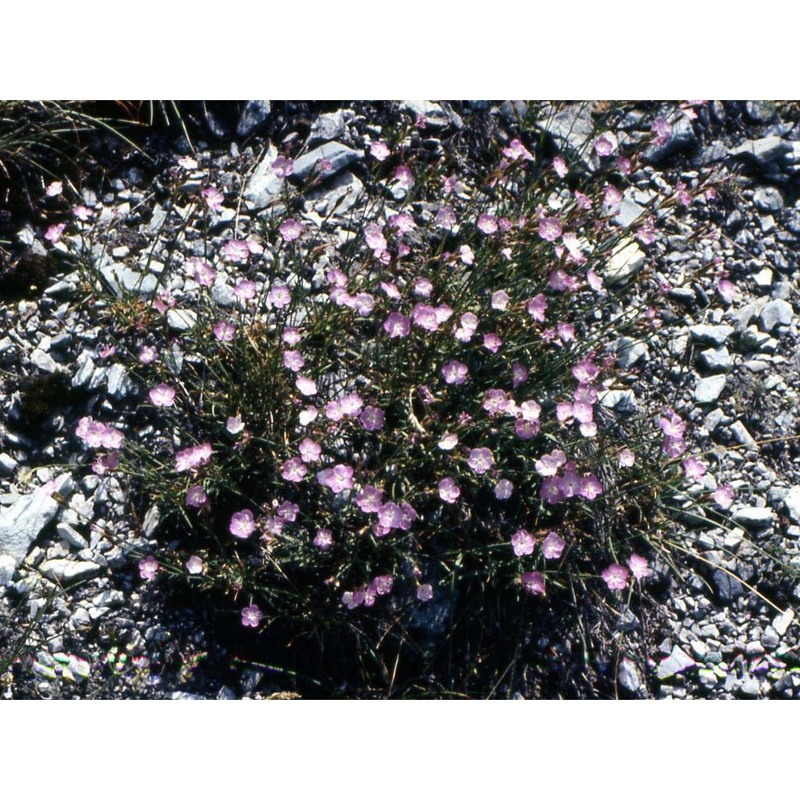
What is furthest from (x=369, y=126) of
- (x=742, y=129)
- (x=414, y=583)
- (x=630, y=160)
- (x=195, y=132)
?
(x=414, y=583)

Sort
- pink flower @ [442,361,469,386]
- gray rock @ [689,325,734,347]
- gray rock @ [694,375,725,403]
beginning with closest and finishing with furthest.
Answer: pink flower @ [442,361,469,386]
gray rock @ [694,375,725,403]
gray rock @ [689,325,734,347]

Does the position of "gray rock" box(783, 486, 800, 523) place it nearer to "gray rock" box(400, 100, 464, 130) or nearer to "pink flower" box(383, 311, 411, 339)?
"pink flower" box(383, 311, 411, 339)

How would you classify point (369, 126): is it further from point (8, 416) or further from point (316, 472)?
point (8, 416)

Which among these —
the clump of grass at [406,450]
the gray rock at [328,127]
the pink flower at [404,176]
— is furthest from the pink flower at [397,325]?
the gray rock at [328,127]

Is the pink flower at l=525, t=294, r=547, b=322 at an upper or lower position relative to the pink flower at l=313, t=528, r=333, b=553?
upper

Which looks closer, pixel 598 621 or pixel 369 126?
pixel 598 621

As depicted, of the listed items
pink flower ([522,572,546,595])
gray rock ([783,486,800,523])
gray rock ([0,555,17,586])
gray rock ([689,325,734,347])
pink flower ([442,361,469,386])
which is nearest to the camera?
pink flower ([522,572,546,595])

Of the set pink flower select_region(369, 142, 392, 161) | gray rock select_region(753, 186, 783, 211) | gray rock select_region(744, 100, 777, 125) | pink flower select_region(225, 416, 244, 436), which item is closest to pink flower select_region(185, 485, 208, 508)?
pink flower select_region(225, 416, 244, 436)
